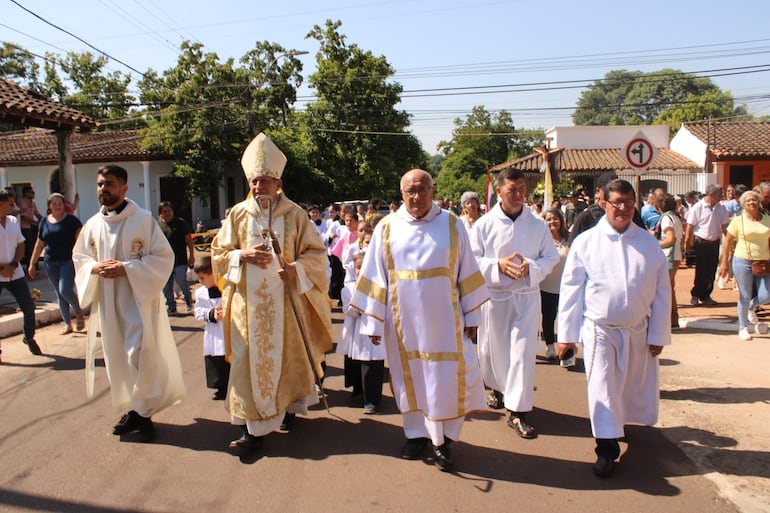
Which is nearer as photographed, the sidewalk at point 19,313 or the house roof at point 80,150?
the sidewalk at point 19,313

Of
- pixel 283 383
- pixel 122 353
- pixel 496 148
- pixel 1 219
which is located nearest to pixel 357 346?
pixel 283 383

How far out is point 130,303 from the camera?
4.75m

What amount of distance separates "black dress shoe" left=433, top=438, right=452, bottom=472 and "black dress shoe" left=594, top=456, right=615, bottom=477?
95 centimetres

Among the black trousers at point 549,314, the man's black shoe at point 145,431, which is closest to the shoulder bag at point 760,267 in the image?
the black trousers at point 549,314

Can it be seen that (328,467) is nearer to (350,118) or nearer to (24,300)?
(24,300)

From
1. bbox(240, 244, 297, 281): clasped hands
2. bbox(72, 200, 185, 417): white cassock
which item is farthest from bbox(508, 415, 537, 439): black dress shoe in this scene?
bbox(72, 200, 185, 417): white cassock

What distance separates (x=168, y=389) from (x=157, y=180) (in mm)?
24443

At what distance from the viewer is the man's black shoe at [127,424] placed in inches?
187

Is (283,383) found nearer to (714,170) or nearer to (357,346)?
(357,346)

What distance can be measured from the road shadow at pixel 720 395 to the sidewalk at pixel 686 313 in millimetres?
2750

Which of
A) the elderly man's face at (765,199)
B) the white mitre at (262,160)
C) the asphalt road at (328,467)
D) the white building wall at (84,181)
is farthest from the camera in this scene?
the white building wall at (84,181)

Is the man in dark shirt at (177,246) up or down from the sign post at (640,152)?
down

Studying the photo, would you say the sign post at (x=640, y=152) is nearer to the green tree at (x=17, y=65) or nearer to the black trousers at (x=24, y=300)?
the black trousers at (x=24, y=300)

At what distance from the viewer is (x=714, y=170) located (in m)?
28.2
